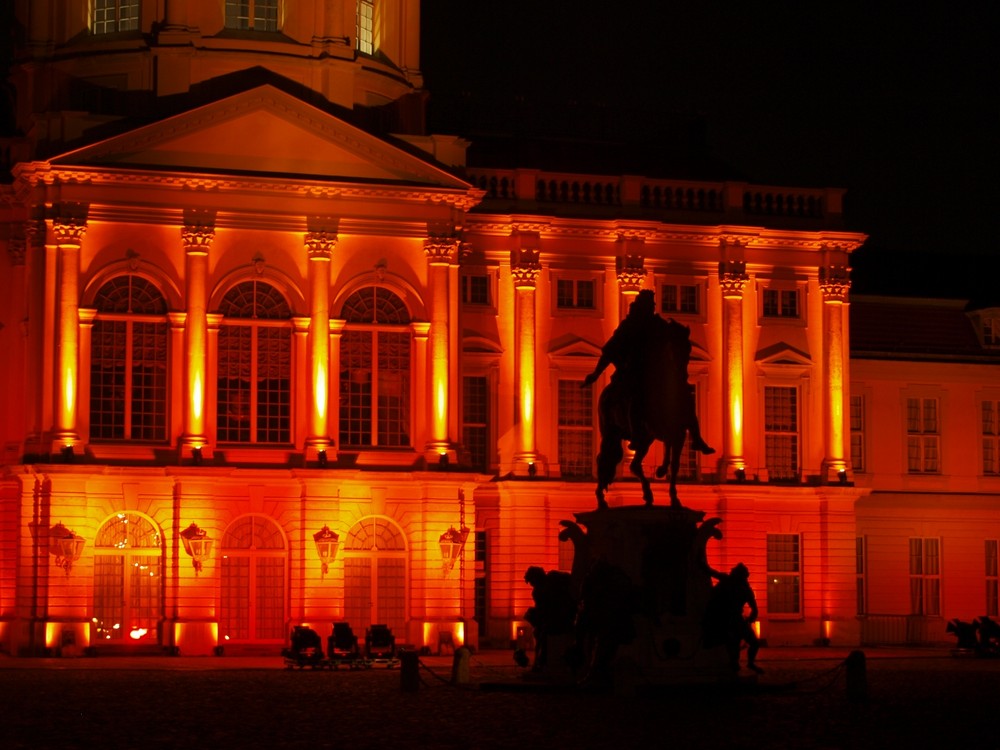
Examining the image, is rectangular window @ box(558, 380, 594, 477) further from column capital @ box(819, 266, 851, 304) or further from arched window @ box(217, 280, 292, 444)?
arched window @ box(217, 280, 292, 444)

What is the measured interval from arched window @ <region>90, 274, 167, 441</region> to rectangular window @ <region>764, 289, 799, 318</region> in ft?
56.8

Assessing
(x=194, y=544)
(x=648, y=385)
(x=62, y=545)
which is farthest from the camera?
(x=194, y=544)

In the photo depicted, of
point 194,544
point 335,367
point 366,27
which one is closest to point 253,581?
point 194,544

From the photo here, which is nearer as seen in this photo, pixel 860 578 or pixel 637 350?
pixel 637 350

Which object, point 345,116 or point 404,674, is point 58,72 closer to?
point 345,116

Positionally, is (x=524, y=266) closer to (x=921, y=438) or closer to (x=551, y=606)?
(x=921, y=438)

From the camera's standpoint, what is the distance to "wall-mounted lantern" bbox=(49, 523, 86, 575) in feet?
169

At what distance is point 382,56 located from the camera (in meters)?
60.0

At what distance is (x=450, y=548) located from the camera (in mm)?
54094

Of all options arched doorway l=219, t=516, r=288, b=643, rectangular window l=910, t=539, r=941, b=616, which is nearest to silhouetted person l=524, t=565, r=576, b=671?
arched doorway l=219, t=516, r=288, b=643

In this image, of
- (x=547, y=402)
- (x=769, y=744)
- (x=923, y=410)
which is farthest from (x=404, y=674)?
(x=923, y=410)

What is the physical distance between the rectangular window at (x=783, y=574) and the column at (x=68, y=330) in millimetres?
19326

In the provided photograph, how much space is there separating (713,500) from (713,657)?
26.1 m

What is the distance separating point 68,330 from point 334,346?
6.37 m
